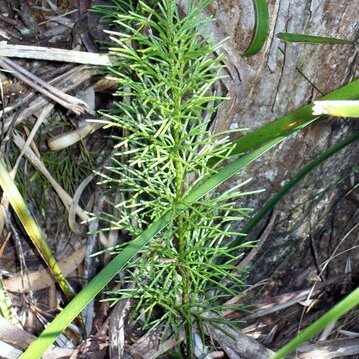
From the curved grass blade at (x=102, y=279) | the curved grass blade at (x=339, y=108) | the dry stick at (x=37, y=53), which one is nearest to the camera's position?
the curved grass blade at (x=339, y=108)

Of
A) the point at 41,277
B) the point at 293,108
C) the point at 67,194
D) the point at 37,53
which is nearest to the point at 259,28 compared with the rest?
the point at 293,108

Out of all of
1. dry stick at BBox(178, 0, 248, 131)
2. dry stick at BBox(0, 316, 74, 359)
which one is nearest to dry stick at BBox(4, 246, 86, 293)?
dry stick at BBox(0, 316, 74, 359)

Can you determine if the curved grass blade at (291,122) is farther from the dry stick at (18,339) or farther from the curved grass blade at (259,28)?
the dry stick at (18,339)

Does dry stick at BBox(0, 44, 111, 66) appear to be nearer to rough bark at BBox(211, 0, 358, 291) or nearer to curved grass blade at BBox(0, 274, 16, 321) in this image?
rough bark at BBox(211, 0, 358, 291)

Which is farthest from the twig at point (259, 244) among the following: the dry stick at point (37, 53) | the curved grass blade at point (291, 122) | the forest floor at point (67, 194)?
the dry stick at point (37, 53)

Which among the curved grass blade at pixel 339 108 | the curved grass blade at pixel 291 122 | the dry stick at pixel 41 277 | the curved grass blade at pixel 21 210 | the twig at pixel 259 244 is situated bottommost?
the dry stick at pixel 41 277

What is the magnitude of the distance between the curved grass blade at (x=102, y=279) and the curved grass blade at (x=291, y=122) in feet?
0.13

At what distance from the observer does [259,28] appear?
1.00 meters

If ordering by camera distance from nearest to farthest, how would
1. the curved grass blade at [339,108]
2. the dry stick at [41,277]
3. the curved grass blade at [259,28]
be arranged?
the curved grass blade at [339,108] < the curved grass blade at [259,28] < the dry stick at [41,277]

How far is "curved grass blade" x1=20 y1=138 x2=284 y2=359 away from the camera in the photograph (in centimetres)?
78

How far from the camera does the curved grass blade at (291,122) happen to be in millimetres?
810

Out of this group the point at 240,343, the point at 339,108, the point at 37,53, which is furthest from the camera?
the point at 37,53

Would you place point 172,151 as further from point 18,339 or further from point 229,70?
point 18,339

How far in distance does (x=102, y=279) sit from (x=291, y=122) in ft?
0.97
